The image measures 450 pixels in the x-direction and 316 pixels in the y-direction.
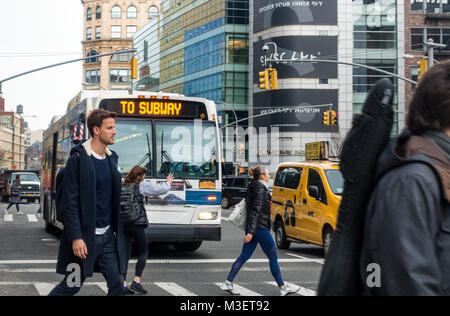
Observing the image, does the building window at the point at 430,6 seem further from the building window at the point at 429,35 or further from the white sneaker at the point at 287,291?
the white sneaker at the point at 287,291

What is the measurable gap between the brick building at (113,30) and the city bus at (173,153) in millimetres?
105161

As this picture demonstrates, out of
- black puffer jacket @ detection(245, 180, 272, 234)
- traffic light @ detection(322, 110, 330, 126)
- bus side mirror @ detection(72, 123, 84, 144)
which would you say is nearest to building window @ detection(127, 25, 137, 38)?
traffic light @ detection(322, 110, 330, 126)

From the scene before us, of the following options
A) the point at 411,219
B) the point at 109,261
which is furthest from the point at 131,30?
the point at 411,219

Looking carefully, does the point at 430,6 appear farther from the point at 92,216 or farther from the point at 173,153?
the point at 92,216

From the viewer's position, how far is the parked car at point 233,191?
34.8 metres

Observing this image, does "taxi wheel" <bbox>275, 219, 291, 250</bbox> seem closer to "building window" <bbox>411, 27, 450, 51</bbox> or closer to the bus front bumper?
the bus front bumper

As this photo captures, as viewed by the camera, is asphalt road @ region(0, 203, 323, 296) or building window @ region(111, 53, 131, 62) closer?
asphalt road @ region(0, 203, 323, 296)

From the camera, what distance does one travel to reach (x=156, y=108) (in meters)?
13.1

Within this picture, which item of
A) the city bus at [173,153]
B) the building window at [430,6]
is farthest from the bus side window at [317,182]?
the building window at [430,6]

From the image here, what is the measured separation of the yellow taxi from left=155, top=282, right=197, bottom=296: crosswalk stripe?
402 cm

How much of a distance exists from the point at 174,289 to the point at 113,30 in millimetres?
114775

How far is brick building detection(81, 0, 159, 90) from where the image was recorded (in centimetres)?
11825
